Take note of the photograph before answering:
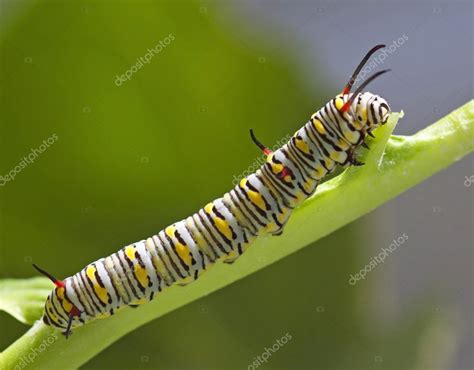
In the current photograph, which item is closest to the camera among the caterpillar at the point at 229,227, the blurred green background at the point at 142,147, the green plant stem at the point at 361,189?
the green plant stem at the point at 361,189

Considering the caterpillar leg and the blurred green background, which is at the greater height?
the blurred green background

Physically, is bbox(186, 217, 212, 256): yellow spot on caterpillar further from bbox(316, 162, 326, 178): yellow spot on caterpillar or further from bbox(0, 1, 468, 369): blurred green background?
bbox(0, 1, 468, 369): blurred green background

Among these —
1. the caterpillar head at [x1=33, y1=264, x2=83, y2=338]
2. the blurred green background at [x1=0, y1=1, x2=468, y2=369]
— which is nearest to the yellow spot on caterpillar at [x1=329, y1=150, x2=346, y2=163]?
the caterpillar head at [x1=33, y1=264, x2=83, y2=338]

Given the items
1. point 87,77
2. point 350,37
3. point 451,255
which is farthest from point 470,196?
point 87,77

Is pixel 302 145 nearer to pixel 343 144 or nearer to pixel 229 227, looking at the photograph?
pixel 343 144

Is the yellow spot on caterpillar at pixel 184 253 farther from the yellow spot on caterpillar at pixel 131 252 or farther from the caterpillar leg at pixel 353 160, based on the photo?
the caterpillar leg at pixel 353 160

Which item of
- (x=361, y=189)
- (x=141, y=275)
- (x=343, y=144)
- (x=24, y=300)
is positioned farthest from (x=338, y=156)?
(x=24, y=300)

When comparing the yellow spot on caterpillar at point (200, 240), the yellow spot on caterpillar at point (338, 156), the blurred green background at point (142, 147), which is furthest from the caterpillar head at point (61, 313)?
the blurred green background at point (142, 147)
